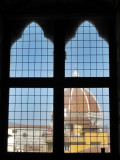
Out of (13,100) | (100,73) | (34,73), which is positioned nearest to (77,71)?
(100,73)

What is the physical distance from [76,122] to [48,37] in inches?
101

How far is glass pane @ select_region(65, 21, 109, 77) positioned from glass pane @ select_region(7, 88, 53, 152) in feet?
3.40

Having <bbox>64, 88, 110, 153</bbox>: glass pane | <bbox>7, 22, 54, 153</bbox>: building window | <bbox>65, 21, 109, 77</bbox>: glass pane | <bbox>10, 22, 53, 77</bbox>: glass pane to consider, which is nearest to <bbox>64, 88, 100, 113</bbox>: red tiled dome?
<bbox>64, 88, 110, 153</bbox>: glass pane

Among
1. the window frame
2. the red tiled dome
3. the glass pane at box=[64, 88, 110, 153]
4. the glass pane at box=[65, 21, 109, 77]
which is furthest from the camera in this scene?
the glass pane at box=[65, 21, 109, 77]

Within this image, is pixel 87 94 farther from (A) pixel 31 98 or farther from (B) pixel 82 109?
(A) pixel 31 98

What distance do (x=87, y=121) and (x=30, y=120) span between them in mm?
1574

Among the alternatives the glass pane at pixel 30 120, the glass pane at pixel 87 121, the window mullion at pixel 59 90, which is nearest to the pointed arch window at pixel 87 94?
the glass pane at pixel 87 121

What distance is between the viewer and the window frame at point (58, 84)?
8891 millimetres

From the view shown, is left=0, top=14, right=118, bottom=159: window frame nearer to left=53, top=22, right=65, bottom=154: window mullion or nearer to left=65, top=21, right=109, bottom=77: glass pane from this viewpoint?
left=53, top=22, right=65, bottom=154: window mullion

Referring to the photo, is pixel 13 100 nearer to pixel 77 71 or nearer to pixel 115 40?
pixel 77 71

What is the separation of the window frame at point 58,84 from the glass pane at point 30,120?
132 millimetres

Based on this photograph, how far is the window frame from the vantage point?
8891mm

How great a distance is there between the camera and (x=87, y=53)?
31.2 ft

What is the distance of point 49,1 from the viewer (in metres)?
9.30
